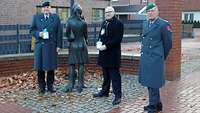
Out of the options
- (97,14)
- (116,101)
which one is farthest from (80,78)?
(97,14)

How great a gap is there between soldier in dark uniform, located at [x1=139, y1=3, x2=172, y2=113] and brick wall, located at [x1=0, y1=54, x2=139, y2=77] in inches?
149

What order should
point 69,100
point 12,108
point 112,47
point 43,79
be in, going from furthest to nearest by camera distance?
point 43,79 → point 69,100 → point 112,47 → point 12,108

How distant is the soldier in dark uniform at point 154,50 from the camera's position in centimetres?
673

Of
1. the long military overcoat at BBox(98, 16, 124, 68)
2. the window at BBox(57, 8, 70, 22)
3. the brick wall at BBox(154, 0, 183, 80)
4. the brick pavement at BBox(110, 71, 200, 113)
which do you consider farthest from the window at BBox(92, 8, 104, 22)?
the long military overcoat at BBox(98, 16, 124, 68)

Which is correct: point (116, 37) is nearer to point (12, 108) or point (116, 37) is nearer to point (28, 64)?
point (12, 108)

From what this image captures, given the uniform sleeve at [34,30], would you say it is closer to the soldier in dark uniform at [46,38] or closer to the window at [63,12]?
the soldier in dark uniform at [46,38]

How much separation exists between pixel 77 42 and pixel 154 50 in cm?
236

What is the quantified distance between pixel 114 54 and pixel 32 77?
3.27 meters

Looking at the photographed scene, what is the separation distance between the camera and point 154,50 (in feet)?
22.3

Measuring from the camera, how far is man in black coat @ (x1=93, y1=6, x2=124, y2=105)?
759 centimetres

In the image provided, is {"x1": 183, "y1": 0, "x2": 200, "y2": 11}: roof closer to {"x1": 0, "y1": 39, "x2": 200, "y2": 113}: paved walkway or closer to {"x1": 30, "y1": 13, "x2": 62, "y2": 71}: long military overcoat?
{"x1": 0, "y1": 39, "x2": 200, "y2": 113}: paved walkway

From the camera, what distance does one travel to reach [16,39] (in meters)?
12.6

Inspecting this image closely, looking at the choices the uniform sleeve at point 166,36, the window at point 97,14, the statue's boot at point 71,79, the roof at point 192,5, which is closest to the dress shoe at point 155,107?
the uniform sleeve at point 166,36

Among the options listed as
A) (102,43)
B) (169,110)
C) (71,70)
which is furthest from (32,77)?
(169,110)
